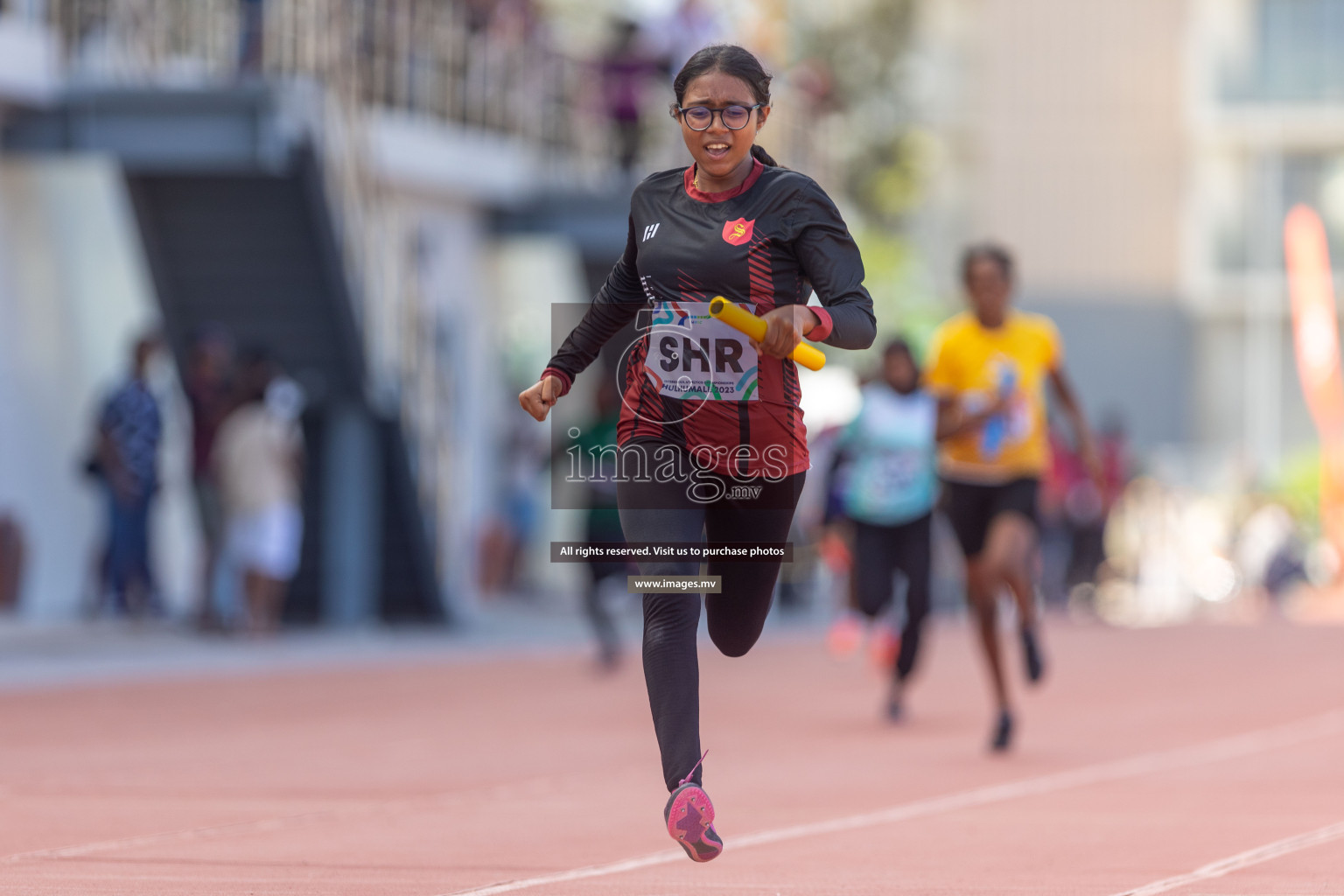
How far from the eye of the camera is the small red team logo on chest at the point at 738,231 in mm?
5898

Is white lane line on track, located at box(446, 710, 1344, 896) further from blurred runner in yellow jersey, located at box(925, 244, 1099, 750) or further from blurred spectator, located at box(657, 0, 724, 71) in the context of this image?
blurred spectator, located at box(657, 0, 724, 71)

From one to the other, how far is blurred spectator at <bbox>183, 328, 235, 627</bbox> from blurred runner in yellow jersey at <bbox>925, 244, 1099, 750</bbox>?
23.4 ft

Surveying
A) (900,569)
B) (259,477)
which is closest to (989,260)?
(900,569)

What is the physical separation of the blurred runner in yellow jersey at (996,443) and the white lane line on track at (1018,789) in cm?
76

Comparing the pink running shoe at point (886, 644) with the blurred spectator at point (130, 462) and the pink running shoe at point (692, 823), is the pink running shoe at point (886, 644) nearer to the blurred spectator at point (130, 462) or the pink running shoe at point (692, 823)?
the blurred spectator at point (130, 462)

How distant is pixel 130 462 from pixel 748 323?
37.2ft

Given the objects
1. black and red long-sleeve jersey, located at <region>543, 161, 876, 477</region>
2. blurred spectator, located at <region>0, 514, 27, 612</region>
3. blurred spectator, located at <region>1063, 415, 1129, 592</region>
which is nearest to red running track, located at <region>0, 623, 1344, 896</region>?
black and red long-sleeve jersey, located at <region>543, 161, 876, 477</region>

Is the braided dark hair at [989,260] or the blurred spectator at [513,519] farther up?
the braided dark hair at [989,260]

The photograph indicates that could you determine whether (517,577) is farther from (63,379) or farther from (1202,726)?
(1202,726)

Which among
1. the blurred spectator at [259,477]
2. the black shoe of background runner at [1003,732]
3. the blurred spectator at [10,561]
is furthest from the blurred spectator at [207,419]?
the black shoe of background runner at [1003,732]

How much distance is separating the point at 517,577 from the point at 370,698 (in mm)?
11984

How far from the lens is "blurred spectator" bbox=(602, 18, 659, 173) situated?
2280 centimetres

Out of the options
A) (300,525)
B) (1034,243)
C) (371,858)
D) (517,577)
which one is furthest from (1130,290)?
(371,858)

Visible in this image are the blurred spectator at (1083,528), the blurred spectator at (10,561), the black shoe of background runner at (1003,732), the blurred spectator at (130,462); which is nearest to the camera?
the black shoe of background runner at (1003,732)
